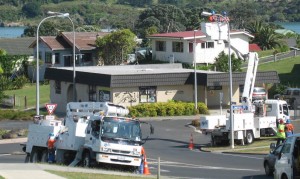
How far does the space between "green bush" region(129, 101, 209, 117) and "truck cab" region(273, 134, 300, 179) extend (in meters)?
40.2

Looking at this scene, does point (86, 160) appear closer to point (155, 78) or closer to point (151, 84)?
point (151, 84)

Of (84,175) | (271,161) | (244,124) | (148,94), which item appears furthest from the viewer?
(148,94)

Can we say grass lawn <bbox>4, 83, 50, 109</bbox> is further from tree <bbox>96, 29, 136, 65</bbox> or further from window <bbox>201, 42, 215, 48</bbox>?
window <bbox>201, 42, 215, 48</bbox>

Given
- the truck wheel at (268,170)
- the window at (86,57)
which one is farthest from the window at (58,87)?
the truck wheel at (268,170)

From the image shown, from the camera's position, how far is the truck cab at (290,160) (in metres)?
24.4

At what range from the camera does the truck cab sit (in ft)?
80.2

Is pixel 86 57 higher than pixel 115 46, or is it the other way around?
pixel 115 46

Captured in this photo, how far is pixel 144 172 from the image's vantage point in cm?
3206

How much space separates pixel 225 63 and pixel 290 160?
58.4 m

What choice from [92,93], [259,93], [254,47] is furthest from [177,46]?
[259,93]

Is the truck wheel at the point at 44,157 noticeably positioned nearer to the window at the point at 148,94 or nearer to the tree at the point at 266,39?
the window at the point at 148,94

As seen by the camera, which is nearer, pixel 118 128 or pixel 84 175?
pixel 84 175

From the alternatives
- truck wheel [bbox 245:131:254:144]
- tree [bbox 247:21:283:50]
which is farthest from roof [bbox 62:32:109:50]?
truck wheel [bbox 245:131:254:144]

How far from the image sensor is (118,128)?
3125cm
